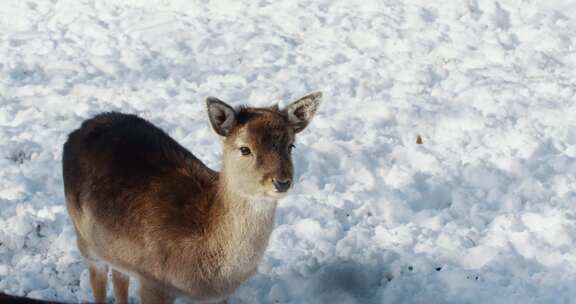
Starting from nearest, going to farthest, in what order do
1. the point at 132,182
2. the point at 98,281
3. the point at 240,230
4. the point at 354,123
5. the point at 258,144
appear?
the point at 258,144
the point at 240,230
the point at 132,182
the point at 98,281
the point at 354,123

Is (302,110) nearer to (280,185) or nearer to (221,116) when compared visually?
(221,116)

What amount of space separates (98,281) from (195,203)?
137 centimetres

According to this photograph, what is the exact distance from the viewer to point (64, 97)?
9.52 metres

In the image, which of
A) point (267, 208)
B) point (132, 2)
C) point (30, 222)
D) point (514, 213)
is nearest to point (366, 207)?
point (514, 213)

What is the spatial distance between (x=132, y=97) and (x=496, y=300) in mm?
5264

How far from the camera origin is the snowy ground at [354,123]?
6816mm

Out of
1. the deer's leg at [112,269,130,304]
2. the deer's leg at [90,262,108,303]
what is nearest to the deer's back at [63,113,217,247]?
the deer's leg at [90,262,108,303]

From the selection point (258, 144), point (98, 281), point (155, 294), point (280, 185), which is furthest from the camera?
point (98, 281)

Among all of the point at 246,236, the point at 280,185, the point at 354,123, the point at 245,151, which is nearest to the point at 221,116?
the point at 245,151

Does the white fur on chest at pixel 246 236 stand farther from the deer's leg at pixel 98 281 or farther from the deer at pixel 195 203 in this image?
the deer's leg at pixel 98 281

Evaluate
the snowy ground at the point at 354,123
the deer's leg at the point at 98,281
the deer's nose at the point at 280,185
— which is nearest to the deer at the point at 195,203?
the deer's nose at the point at 280,185

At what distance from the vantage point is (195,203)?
225 inches

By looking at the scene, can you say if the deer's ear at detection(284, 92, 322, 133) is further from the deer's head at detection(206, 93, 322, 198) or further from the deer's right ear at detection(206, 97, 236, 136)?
the deer's right ear at detection(206, 97, 236, 136)

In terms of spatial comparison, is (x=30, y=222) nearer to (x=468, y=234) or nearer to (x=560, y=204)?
(x=468, y=234)
